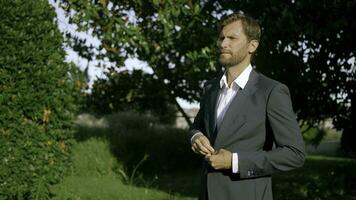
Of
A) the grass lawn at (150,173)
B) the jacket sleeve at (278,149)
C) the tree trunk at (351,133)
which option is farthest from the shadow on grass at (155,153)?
the jacket sleeve at (278,149)

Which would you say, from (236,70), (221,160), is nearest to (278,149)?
(221,160)

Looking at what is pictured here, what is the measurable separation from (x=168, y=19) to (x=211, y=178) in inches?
249

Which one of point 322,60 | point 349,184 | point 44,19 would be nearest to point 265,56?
point 322,60

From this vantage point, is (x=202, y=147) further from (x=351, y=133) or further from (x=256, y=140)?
(x=351, y=133)

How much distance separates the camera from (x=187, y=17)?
31.7 ft

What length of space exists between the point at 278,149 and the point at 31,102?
542cm

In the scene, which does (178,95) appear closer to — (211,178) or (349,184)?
(349,184)

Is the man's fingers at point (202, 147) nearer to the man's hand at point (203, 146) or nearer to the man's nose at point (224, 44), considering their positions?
the man's hand at point (203, 146)

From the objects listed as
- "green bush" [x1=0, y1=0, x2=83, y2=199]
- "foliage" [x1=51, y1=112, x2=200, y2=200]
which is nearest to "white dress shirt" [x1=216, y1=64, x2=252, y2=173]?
"green bush" [x1=0, y1=0, x2=83, y2=199]

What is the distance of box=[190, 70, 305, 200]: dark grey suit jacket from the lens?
2.91 meters

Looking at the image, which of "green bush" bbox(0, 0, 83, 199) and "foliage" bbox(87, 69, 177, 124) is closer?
"green bush" bbox(0, 0, 83, 199)

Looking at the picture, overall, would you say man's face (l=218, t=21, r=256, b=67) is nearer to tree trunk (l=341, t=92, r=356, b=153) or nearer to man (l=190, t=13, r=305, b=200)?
man (l=190, t=13, r=305, b=200)

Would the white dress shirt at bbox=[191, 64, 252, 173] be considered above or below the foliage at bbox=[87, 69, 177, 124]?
below

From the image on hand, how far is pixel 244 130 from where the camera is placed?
119 inches
